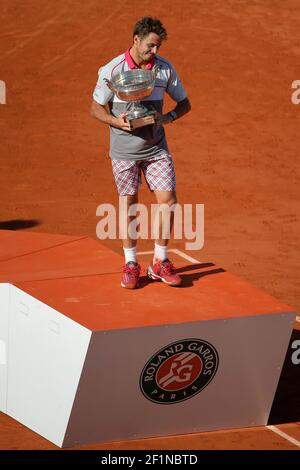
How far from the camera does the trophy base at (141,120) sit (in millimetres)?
9648

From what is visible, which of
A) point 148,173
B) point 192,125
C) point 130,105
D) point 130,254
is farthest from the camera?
point 192,125

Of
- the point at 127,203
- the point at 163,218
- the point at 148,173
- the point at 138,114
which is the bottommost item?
the point at 163,218

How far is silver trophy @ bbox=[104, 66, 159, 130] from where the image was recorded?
31.4 ft

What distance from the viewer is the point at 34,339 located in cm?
978

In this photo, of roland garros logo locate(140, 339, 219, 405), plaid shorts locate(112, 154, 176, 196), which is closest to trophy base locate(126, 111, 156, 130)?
plaid shorts locate(112, 154, 176, 196)

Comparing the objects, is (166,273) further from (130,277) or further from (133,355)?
(133,355)

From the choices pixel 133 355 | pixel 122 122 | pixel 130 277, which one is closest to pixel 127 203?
pixel 130 277

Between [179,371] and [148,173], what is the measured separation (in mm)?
1632

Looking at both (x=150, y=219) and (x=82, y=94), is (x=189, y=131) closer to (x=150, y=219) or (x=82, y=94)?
Answer: (x=82, y=94)

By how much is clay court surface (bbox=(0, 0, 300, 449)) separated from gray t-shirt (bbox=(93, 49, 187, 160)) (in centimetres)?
396

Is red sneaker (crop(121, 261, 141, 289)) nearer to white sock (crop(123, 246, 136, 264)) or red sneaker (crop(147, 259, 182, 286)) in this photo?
white sock (crop(123, 246, 136, 264))

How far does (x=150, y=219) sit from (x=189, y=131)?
11.6 feet

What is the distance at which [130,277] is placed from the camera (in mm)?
10172

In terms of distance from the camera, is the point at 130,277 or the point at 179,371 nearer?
the point at 179,371
